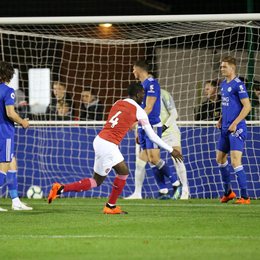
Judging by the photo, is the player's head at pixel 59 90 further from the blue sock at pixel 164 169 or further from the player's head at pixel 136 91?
the player's head at pixel 136 91

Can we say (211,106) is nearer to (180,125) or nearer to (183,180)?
(180,125)

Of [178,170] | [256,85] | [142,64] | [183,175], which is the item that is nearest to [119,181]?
[142,64]

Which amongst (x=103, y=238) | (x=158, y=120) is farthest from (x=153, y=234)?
(x=158, y=120)

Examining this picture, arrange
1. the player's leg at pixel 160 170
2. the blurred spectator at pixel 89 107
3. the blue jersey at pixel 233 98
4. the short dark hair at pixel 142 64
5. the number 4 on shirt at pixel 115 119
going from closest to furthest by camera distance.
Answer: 1. the number 4 on shirt at pixel 115 119
2. the blue jersey at pixel 233 98
3. the short dark hair at pixel 142 64
4. the player's leg at pixel 160 170
5. the blurred spectator at pixel 89 107

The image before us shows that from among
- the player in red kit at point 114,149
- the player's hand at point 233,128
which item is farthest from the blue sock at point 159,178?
the player in red kit at point 114,149

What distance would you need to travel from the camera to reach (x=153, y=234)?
10797 mm

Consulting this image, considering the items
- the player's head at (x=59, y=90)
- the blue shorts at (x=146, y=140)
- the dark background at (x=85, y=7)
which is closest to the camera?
the blue shorts at (x=146, y=140)

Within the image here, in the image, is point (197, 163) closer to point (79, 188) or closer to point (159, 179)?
point (159, 179)

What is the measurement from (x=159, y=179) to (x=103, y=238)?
21.7ft

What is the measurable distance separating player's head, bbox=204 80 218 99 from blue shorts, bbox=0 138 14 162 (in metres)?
4.85

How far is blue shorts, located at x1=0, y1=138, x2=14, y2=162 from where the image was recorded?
13.4 meters

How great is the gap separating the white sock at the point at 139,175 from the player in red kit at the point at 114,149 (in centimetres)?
409

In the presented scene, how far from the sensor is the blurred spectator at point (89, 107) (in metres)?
18.5

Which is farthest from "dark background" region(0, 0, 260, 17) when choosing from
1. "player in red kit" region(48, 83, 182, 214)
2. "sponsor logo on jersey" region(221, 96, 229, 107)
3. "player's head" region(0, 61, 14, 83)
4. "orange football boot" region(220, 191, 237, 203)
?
"player in red kit" region(48, 83, 182, 214)
